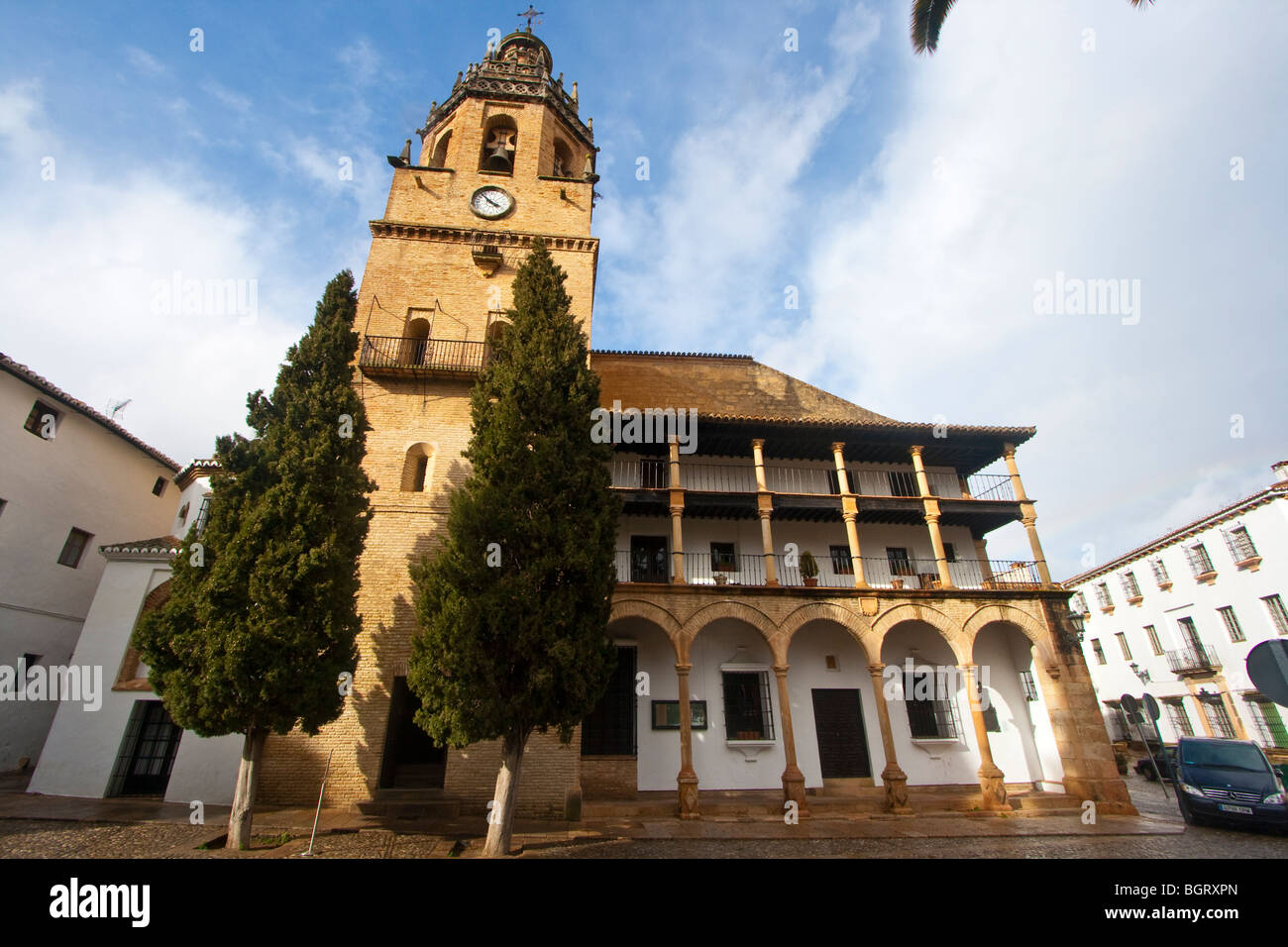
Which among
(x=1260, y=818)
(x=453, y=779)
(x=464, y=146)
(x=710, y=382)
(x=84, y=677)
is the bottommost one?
(x=1260, y=818)

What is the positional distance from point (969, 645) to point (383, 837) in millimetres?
13055

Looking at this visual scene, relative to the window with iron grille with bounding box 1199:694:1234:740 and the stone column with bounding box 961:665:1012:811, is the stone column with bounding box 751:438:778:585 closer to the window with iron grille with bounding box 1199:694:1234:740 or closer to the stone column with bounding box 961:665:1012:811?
the stone column with bounding box 961:665:1012:811

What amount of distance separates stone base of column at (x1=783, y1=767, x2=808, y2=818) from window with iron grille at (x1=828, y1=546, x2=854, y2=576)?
18.0 feet

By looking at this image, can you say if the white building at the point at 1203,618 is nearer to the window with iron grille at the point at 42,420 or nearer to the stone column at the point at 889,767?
the stone column at the point at 889,767

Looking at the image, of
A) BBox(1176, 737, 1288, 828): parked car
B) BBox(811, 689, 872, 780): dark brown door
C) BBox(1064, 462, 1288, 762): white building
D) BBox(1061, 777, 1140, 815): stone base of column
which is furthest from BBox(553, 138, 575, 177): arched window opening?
BBox(1064, 462, 1288, 762): white building

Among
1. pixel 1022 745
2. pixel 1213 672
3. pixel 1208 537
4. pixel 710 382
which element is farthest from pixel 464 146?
pixel 1213 672

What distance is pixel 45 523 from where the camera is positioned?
15.5 m

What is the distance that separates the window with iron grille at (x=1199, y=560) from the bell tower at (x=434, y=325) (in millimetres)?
27081

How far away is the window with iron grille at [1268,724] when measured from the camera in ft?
68.4

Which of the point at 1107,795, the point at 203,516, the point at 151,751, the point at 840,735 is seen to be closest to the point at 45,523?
the point at 203,516

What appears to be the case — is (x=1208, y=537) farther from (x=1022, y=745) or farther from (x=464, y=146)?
(x=464, y=146)

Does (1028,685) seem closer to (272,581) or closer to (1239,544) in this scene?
(1239,544)

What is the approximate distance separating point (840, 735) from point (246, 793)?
12408mm
